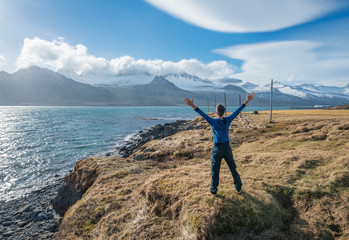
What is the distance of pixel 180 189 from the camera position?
7324mm

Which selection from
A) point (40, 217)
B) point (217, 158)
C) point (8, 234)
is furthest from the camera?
point (40, 217)

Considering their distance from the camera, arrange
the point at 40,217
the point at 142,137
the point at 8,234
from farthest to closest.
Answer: the point at 142,137, the point at 40,217, the point at 8,234

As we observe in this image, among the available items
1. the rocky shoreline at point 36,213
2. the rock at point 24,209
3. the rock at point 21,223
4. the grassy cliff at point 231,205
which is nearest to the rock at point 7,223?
Answer: the rocky shoreline at point 36,213

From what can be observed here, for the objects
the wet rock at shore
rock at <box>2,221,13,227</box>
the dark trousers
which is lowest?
rock at <box>2,221,13,227</box>

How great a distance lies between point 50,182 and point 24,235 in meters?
9.71

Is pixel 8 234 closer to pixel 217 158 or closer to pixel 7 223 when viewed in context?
pixel 7 223

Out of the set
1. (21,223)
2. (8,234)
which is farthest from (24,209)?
(8,234)

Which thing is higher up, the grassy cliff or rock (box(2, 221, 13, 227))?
the grassy cliff

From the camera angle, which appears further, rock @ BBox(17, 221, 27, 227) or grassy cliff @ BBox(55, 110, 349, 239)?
rock @ BBox(17, 221, 27, 227)

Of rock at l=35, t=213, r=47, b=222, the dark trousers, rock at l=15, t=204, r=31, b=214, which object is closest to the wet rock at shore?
rock at l=15, t=204, r=31, b=214

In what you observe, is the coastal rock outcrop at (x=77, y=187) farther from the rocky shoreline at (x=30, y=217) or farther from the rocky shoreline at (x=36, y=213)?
the rocky shoreline at (x=30, y=217)

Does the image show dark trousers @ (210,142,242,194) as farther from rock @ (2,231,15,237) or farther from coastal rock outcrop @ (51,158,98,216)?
rock @ (2,231,15,237)

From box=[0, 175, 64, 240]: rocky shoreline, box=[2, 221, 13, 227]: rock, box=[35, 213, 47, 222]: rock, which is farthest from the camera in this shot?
box=[2, 221, 13, 227]: rock

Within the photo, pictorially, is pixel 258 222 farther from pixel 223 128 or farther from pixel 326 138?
pixel 326 138
